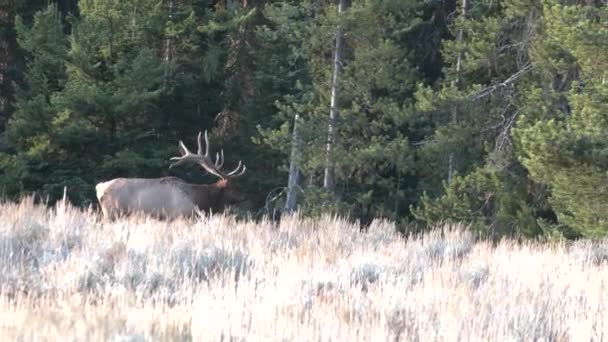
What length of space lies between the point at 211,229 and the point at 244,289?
3.59 metres

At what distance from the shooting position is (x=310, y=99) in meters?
20.7

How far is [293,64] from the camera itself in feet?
74.1

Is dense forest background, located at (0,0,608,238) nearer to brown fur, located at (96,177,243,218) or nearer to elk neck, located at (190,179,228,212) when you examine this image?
elk neck, located at (190,179,228,212)

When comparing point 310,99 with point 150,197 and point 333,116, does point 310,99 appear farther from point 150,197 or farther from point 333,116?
point 150,197

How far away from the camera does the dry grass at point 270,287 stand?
4.89m

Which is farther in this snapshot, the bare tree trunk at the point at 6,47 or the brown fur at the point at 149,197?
the bare tree trunk at the point at 6,47

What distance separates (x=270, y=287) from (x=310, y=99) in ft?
48.0

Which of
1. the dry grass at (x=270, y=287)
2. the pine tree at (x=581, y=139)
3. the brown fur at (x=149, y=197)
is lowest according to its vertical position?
the brown fur at (x=149, y=197)

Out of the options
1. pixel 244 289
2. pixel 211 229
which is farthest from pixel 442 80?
pixel 244 289

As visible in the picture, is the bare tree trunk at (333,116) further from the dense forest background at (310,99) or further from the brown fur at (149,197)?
the brown fur at (149,197)

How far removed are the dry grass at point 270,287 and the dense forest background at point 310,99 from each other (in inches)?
315

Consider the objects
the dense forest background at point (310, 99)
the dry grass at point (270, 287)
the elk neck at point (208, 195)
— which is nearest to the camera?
the dry grass at point (270, 287)

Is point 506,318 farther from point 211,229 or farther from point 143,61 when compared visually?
point 143,61

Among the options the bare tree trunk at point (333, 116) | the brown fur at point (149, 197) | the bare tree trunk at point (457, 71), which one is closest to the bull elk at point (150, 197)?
the brown fur at point (149, 197)
